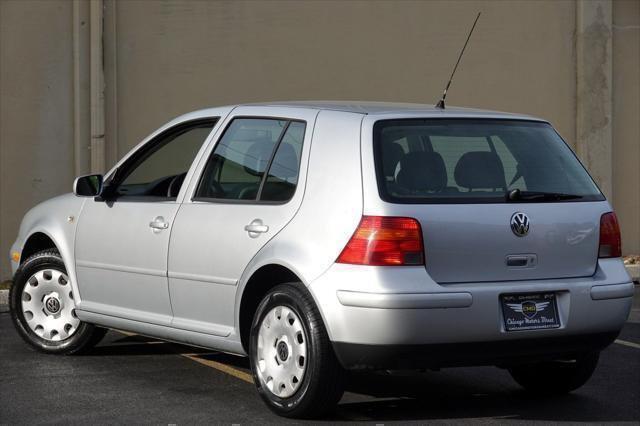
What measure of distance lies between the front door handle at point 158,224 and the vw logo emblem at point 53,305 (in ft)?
4.39

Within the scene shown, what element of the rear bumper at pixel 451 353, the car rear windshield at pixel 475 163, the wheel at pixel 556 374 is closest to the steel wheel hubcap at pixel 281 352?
the rear bumper at pixel 451 353

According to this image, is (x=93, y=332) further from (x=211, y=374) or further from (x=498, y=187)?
(x=498, y=187)

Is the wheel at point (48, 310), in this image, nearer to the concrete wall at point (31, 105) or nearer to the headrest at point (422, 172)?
the headrest at point (422, 172)

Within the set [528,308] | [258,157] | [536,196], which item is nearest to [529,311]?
[528,308]

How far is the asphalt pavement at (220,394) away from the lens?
22.2 feet

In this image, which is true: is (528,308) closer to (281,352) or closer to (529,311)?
(529,311)

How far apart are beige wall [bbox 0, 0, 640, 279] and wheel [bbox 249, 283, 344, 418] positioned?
685 cm

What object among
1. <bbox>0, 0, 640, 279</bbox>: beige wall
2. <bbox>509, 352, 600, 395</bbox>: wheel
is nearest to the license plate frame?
<bbox>509, 352, 600, 395</bbox>: wheel

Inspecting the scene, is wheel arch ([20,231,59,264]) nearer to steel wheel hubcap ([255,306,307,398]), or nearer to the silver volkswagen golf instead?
the silver volkswagen golf

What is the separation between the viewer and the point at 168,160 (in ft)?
44.2

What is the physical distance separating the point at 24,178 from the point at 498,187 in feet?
24.5

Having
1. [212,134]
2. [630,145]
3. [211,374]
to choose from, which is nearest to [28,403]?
[211,374]

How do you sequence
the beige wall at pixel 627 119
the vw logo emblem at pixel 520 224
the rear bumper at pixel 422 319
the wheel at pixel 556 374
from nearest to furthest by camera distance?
the rear bumper at pixel 422 319
the vw logo emblem at pixel 520 224
the wheel at pixel 556 374
the beige wall at pixel 627 119

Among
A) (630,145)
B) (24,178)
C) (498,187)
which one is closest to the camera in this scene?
(498,187)
